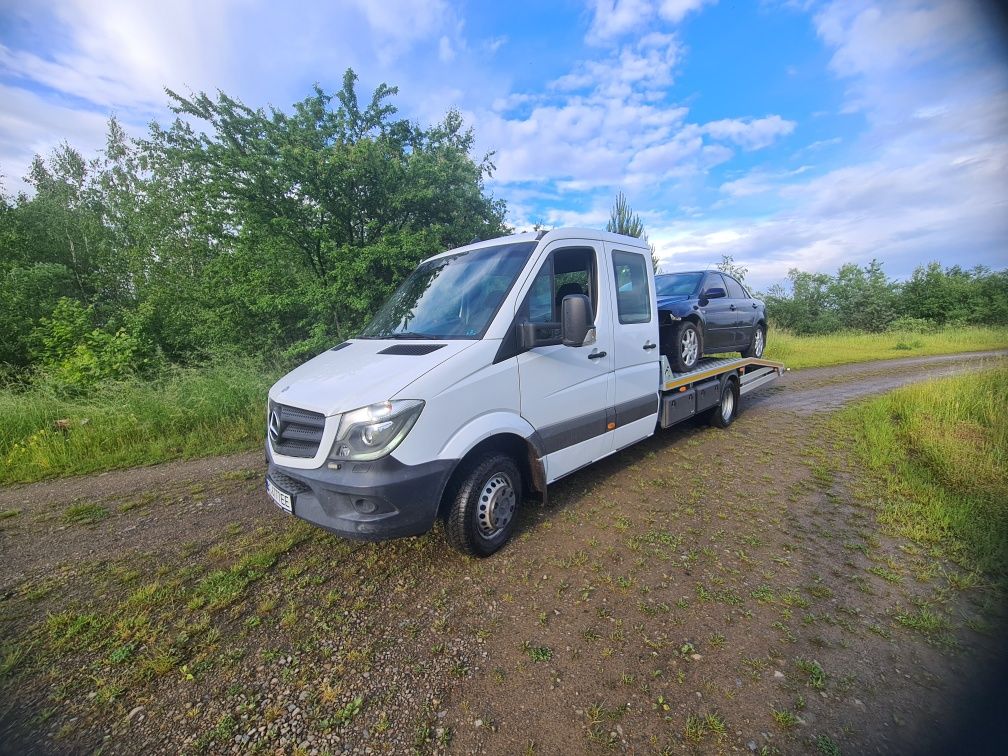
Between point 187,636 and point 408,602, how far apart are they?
47.5 inches

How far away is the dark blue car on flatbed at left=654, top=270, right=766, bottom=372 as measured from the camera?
203 inches

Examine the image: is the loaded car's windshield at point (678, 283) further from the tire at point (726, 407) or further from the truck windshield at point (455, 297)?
the truck windshield at point (455, 297)

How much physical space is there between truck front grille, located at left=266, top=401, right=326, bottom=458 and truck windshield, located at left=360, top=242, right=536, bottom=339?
101cm

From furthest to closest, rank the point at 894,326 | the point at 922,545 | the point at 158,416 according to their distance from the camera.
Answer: the point at 894,326
the point at 158,416
the point at 922,545

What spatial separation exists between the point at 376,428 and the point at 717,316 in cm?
568

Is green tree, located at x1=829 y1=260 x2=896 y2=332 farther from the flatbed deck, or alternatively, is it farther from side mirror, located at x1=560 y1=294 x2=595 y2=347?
side mirror, located at x1=560 y1=294 x2=595 y2=347

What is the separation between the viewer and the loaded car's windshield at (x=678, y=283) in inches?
247

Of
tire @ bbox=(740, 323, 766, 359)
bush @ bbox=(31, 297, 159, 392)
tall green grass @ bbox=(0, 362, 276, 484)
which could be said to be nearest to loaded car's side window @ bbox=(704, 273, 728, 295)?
tire @ bbox=(740, 323, 766, 359)

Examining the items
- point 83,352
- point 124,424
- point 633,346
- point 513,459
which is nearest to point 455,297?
point 513,459

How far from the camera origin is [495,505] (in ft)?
9.68

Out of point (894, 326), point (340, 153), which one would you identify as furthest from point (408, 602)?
point (894, 326)

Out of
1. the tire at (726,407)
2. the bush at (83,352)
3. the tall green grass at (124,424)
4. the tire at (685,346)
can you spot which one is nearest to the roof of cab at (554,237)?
the tire at (685,346)

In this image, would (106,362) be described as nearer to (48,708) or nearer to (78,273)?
(48,708)

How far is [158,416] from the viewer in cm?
589
